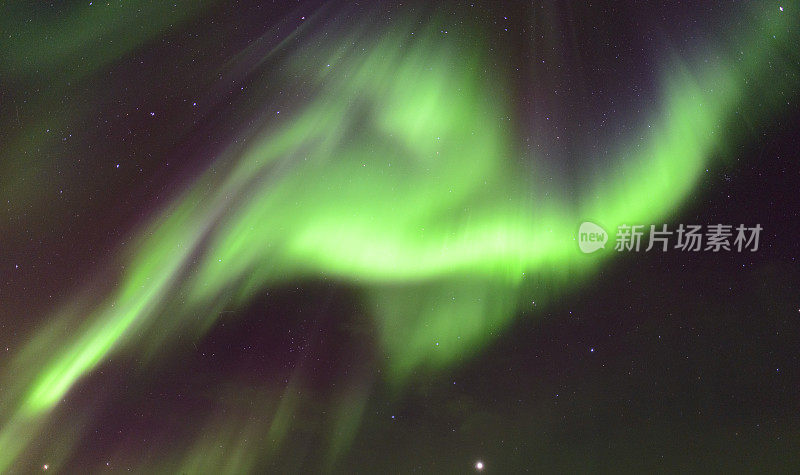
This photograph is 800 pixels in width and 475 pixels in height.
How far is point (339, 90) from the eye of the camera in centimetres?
256

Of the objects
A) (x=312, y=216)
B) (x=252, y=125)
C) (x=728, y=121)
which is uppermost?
(x=728, y=121)

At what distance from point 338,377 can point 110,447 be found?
34.8 inches

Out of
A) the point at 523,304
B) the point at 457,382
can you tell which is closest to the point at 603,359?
the point at 523,304

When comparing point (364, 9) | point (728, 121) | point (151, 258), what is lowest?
point (151, 258)

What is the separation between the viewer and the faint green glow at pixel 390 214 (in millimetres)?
2533

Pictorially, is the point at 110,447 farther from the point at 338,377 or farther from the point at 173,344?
the point at 338,377

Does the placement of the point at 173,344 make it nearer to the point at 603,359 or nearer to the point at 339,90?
the point at 339,90

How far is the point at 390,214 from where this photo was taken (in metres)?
2.57

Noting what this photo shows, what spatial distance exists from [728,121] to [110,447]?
2538 millimetres

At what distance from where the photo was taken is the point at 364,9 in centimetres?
255

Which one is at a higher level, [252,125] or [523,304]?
[252,125]

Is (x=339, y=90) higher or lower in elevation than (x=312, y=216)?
higher

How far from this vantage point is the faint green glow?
2.53 meters

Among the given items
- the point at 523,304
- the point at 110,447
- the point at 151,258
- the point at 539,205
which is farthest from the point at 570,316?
the point at 110,447
